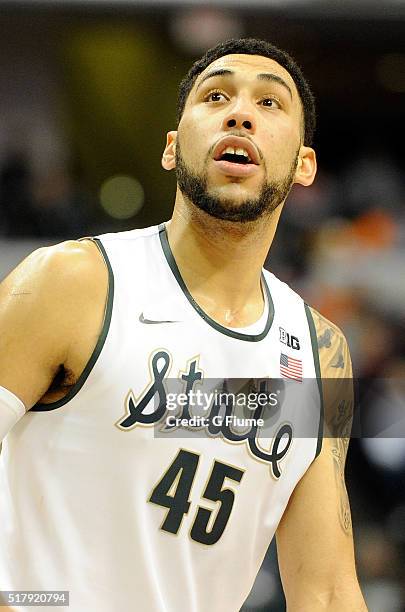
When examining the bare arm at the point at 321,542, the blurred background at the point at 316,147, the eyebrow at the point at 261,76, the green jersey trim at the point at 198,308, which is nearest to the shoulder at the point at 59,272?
the green jersey trim at the point at 198,308

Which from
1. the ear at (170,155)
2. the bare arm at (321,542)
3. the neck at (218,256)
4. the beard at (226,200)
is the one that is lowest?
the bare arm at (321,542)

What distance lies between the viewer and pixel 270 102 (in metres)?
1.57

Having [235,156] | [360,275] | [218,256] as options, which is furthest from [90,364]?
[360,275]

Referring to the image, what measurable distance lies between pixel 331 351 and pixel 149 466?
0.50 metres

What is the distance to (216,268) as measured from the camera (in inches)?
61.2

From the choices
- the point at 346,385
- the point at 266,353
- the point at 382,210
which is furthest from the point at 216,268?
the point at 382,210

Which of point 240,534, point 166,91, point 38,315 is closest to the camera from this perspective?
point 38,315

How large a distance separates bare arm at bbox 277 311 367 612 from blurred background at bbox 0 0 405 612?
576 mm

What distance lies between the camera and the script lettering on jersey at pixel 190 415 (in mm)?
1388

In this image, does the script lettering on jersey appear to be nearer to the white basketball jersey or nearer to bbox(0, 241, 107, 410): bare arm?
the white basketball jersey

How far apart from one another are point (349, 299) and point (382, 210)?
0.32m

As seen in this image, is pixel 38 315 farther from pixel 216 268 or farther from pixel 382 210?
pixel 382 210

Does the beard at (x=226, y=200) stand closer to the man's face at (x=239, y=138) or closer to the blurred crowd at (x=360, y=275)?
the man's face at (x=239, y=138)

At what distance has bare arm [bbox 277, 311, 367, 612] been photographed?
1.59 meters
